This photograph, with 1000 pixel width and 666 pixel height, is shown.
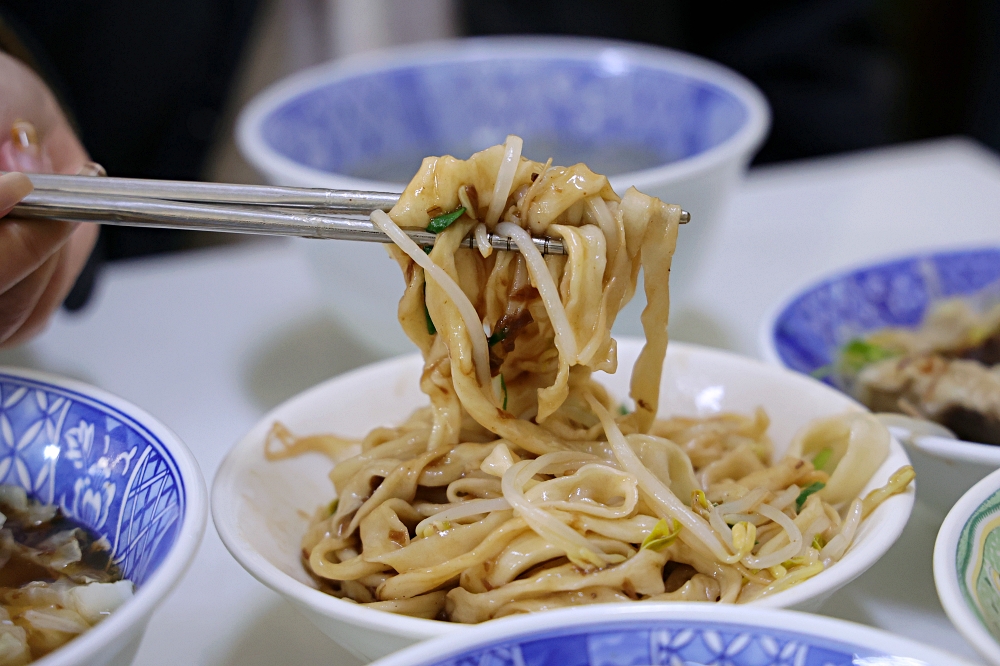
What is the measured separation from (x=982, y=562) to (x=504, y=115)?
1493mm

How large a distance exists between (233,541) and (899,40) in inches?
174

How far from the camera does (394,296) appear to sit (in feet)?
5.10

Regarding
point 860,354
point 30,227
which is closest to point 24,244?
point 30,227

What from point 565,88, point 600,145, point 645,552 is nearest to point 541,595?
point 645,552

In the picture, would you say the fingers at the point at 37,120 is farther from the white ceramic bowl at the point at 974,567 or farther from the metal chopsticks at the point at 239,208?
the white ceramic bowl at the point at 974,567

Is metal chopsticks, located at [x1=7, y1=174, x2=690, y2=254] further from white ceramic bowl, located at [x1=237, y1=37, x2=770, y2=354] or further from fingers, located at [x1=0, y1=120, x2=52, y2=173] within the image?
white ceramic bowl, located at [x1=237, y1=37, x2=770, y2=354]

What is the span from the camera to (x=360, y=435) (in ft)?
4.53

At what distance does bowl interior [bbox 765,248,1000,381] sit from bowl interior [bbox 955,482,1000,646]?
66 cm

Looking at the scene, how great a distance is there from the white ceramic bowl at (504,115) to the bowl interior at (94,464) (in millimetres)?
559

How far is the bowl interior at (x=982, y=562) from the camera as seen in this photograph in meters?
0.86

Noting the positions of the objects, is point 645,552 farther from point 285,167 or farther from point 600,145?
point 600,145

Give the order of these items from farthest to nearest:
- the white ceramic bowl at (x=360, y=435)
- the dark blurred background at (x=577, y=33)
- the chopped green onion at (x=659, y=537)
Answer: the dark blurred background at (x=577, y=33) < the chopped green onion at (x=659, y=537) < the white ceramic bowl at (x=360, y=435)

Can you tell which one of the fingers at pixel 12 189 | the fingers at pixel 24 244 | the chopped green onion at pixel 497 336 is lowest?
the chopped green onion at pixel 497 336

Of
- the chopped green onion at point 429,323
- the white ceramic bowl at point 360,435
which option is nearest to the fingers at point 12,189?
the white ceramic bowl at point 360,435
